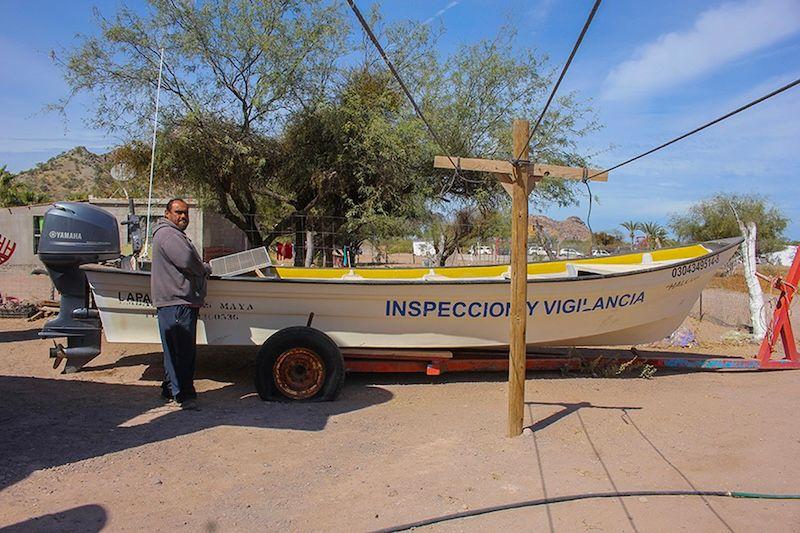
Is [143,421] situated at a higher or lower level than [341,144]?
lower

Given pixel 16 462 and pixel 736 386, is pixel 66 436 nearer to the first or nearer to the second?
pixel 16 462

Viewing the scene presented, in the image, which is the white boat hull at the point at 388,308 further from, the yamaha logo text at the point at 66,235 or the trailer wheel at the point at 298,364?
the yamaha logo text at the point at 66,235

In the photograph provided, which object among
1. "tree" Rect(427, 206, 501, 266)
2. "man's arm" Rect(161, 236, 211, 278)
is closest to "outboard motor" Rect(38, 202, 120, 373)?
"man's arm" Rect(161, 236, 211, 278)

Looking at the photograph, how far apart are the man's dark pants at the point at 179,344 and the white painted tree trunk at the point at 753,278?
8.10 metres

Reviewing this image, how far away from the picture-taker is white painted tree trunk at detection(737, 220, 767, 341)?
9.20 meters

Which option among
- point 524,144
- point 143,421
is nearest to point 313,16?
point 524,144

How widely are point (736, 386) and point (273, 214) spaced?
9.60m

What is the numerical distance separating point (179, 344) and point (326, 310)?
1.45 metres

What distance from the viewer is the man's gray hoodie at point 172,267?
5156mm

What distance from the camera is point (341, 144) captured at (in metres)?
11.0

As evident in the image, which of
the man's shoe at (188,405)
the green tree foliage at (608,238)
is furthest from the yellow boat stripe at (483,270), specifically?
the green tree foliage at (608,238)

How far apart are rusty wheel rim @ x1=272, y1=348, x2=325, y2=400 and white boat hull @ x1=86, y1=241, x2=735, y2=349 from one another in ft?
1.21

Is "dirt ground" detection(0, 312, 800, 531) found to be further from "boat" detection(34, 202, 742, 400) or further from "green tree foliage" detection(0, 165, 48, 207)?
"green tree foliage" detection(0, 165, 48, 207)

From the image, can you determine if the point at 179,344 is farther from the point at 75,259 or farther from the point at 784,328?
the point at 784,328
